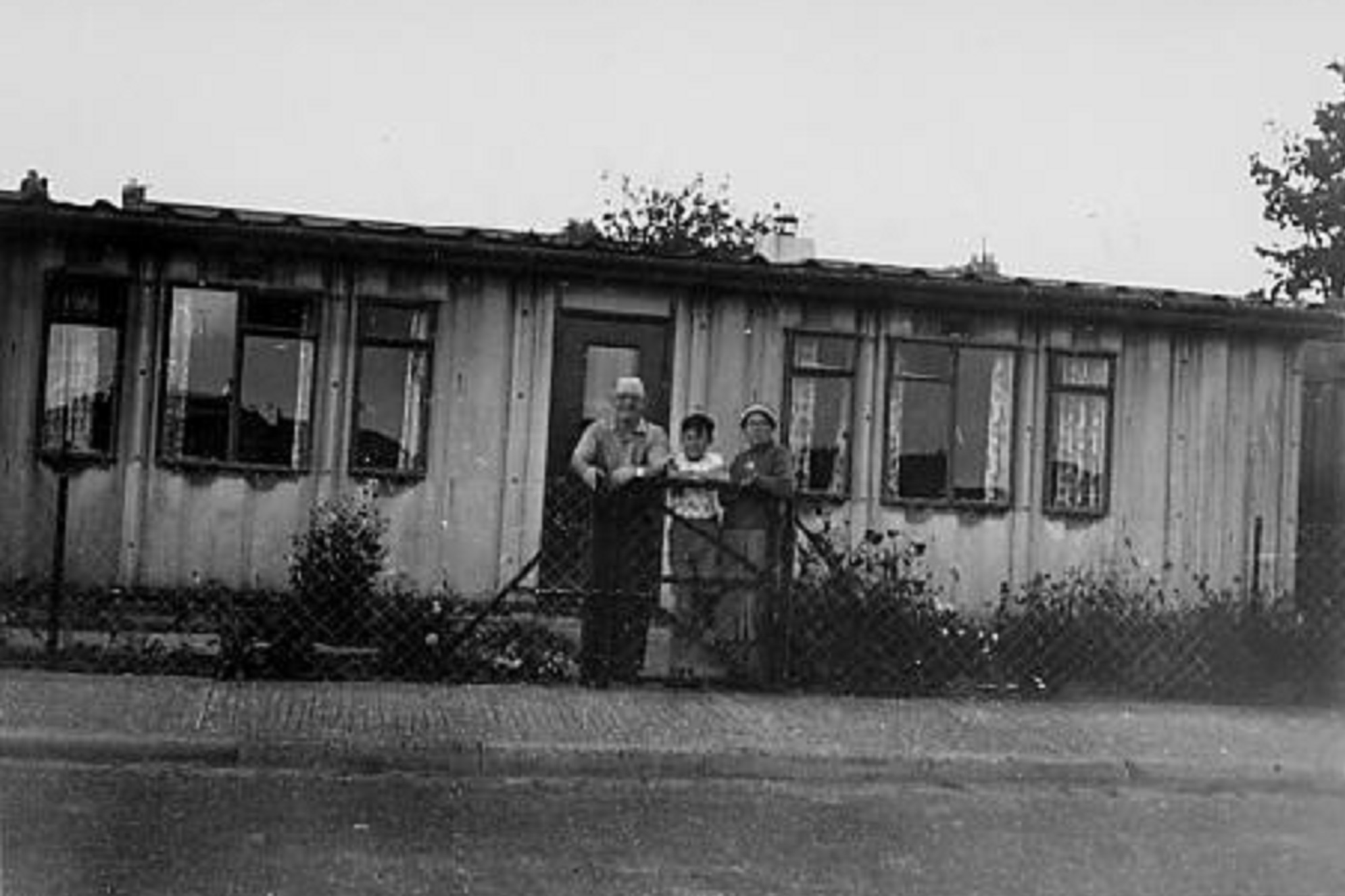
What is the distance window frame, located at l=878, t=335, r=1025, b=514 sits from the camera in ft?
47.4

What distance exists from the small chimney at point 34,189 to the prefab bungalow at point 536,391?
2.1 inches

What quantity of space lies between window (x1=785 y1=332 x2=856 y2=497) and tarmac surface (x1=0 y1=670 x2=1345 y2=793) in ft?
15.1

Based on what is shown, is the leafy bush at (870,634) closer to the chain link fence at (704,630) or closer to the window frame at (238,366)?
the chain link fence at (704,630)

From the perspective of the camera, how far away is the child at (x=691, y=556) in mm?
10039

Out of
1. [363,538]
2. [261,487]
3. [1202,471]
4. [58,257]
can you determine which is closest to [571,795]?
[363,538]

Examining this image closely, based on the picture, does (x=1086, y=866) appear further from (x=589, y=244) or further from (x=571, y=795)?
(x=589, y=244)

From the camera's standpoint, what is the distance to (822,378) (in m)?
14.4

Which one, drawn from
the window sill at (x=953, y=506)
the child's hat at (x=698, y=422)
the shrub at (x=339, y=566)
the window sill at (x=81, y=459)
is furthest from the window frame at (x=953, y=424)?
the window sill at (x=81, y=459)

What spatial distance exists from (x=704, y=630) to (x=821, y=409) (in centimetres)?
467

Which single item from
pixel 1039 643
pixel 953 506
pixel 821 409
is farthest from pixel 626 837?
pixel 953 506

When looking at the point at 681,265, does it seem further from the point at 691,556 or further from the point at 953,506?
the point at 691,556

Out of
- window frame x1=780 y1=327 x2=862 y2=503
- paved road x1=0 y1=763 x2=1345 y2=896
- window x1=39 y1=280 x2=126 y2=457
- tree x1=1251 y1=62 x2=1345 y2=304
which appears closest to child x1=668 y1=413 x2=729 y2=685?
paved road x1=0 y1=763 x2=1345 y2=896

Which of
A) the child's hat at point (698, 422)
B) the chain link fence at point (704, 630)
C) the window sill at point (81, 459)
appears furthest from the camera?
the window sill at point (81, 459)

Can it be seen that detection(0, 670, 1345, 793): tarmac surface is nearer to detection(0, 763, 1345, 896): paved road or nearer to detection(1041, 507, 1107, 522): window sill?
detection(0, 763, 1345, 896): paved road
